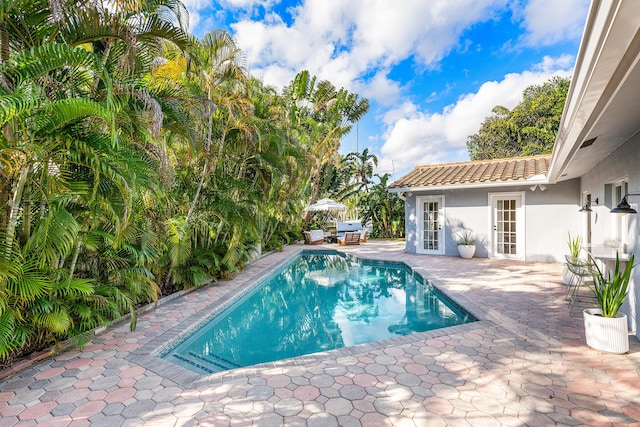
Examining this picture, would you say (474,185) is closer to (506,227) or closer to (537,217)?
(506,227)

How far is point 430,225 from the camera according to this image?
1455 centimetres

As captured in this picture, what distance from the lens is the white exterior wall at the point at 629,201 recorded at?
16.9 feet

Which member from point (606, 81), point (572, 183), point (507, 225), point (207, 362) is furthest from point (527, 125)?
point (207, 362)

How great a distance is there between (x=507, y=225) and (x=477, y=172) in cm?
260

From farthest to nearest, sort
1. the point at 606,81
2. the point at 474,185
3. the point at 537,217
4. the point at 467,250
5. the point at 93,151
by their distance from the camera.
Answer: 1. the point at 467,250
2. the point at 474,185
3. the point at 537,217
4. the point at 93,151
5. the point at 606,81

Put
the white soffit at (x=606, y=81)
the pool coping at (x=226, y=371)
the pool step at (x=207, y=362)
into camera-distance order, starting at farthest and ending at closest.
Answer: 1. the pool step at (x=207, y=362)
2. the pool coping at (x=226, y=371)
3. the white soffit at (x=606, y=81)

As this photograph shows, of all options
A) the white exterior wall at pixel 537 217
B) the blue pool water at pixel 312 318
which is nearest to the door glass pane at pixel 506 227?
the white exterior wall at pixel 537 217

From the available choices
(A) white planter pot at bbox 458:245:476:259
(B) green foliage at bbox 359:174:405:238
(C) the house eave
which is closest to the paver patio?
(C) the house eave

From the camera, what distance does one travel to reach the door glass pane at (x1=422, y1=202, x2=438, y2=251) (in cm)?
1443

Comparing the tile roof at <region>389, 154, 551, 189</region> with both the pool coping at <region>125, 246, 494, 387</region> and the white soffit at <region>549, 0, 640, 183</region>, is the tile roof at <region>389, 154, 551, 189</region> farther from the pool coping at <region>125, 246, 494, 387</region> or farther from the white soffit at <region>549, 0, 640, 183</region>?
the white soffit at <region>549, 0, 640, 183</region>

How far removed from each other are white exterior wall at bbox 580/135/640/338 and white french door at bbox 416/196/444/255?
5.97 meters

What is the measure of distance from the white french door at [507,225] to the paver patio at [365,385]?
761cm

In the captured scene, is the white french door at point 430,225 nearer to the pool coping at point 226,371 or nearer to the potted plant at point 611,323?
the pool coping at point 226,371

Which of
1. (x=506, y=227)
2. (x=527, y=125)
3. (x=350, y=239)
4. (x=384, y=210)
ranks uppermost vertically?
(x=527, y=125)
